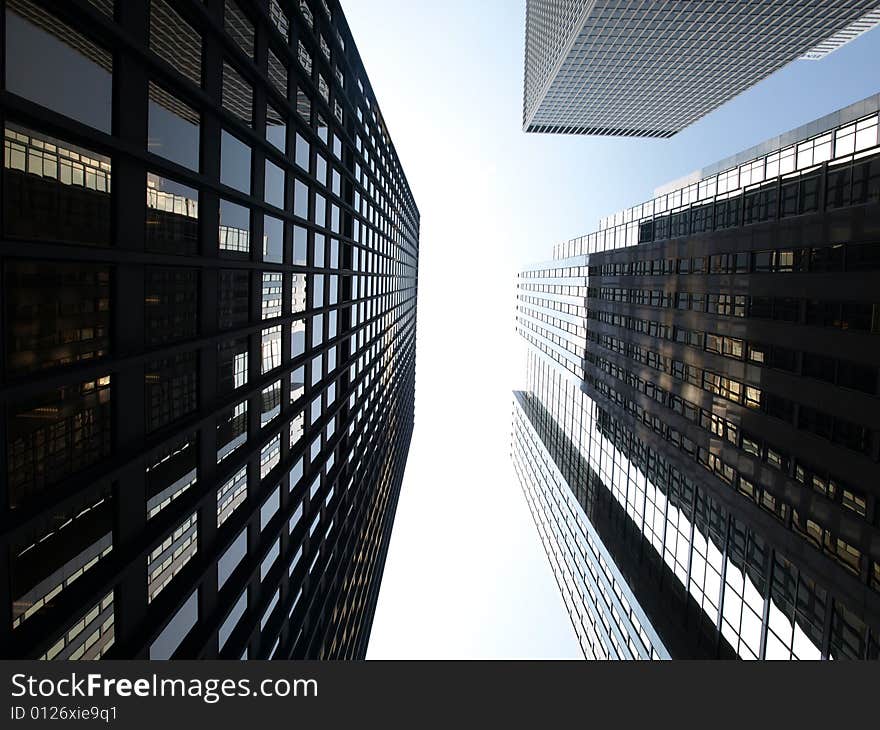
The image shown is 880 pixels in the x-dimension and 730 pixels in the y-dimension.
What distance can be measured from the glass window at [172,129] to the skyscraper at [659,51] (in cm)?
12347

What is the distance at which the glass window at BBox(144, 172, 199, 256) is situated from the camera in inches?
529

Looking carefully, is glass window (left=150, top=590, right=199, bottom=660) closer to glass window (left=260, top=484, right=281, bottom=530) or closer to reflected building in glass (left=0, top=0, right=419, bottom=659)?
reflected building in glass (left=0, top=0, right=419, bottom=659)

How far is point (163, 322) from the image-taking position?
1430 cm

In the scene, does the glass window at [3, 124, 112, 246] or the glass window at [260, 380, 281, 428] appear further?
the glass window at [260, 380, 281, 428]

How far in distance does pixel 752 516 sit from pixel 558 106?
537 ft

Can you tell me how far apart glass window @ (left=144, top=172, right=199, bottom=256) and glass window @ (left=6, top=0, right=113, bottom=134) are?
2.14 meters

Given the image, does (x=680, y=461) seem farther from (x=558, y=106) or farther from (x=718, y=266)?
(x=558, y=106)

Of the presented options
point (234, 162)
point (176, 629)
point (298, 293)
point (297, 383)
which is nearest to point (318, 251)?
point (298, 293)

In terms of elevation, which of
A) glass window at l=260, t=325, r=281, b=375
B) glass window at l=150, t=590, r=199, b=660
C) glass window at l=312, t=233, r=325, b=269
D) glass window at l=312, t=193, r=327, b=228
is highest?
glass window at l=312, t=193, r=327, b=228

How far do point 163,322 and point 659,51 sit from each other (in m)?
153

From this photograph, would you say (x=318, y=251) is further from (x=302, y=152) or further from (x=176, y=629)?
(x=176, y=629)

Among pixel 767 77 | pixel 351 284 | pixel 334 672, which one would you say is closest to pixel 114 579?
pixel 334 672

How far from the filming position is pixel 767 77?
458 ft

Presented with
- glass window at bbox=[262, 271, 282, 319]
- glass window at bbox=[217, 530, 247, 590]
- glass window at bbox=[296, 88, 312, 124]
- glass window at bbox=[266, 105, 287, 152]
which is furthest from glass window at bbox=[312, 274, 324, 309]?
glass window at bbox=[217, 530, 247, 590]
